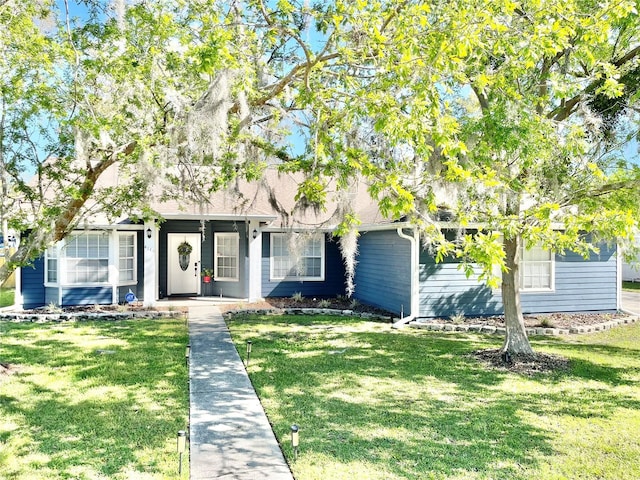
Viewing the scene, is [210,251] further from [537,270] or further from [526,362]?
[526,362]

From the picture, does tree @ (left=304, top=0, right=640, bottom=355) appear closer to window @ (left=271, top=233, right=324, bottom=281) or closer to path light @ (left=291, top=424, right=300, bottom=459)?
path light @ (left=291, top=424, right=300, bottom=459)

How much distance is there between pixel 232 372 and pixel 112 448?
261 centimetres

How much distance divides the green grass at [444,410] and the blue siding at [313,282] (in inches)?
222

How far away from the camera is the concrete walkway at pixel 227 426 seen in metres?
3.99

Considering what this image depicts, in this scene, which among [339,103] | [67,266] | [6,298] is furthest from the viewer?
[6,298]

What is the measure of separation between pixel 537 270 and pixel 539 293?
0.57m

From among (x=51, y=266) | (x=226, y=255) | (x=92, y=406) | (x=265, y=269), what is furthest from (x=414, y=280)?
(x=51, y=266)

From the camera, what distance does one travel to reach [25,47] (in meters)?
5.85

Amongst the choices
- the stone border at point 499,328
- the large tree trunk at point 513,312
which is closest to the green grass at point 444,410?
the large tree trunk at point 513,312

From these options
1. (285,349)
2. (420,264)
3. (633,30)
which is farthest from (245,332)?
(633,30)

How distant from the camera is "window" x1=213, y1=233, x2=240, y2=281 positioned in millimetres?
14766

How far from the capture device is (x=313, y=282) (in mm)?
14852

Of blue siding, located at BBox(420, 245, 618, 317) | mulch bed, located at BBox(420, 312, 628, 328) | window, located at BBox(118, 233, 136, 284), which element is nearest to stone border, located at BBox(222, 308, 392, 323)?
blue siding, located at BBox(420, 245, 618, 317)

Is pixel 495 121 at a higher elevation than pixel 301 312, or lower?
higher
